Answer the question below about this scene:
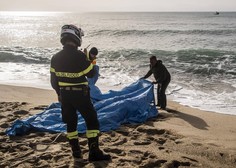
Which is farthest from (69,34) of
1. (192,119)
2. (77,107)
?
(192,119)

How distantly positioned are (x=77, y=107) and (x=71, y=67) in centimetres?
60

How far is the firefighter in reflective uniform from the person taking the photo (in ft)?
13.8

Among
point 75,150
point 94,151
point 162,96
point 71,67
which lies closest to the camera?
point 71,67

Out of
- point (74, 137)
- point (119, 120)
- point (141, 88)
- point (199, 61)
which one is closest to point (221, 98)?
point (141, 88)

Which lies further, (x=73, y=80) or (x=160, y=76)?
(x=160, y=76)

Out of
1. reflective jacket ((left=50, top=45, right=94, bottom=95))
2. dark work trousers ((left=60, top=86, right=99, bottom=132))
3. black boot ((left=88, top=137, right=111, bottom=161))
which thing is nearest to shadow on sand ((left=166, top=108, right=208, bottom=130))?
black boot ((left=88, top=137, right=111, bottom=161))

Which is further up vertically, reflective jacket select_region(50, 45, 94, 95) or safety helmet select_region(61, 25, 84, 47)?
safety helmet select_region(61, 25, 84, 47)

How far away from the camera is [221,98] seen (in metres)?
9.30

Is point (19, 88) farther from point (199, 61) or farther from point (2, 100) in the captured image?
point (199, 61)

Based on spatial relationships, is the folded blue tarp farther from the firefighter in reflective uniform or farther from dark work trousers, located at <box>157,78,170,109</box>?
the firefighter in reflective uniform

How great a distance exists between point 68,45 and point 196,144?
2654 mm

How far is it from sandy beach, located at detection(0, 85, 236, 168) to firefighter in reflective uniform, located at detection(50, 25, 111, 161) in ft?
1.36

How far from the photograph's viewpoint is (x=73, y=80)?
4270 millimetres

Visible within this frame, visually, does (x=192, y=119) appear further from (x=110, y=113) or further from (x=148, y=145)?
(x=148, y=145)
